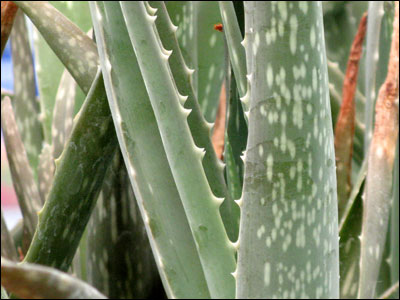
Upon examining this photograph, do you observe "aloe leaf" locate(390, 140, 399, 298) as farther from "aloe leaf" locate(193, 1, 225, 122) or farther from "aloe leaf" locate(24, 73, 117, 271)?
"aloe leaf" locate(24, 73, 117, 271)

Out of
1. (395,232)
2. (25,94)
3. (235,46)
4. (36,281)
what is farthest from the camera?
(25,94)

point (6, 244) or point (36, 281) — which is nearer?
point (36, 281)

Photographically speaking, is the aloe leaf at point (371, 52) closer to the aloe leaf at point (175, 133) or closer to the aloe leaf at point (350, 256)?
the aloe leaf at point (350, 256)

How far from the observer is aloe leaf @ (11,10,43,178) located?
62 cm

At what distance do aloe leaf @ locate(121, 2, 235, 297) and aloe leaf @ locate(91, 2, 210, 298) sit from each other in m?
0.01

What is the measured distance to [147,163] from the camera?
10.8 inches

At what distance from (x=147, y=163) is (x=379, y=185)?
0.54ft

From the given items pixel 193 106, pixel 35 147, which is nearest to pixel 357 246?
pixel 193 106

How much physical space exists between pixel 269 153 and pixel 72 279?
7cm

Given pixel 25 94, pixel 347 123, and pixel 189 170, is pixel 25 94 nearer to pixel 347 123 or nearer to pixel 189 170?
pixel 347 123

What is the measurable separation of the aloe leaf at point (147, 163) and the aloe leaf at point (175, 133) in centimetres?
1

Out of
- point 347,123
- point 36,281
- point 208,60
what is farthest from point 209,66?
point 36,281

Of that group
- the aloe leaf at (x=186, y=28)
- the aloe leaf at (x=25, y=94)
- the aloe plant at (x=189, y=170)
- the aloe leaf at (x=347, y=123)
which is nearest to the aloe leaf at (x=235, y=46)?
the aloe plant at (x=189, y=170)

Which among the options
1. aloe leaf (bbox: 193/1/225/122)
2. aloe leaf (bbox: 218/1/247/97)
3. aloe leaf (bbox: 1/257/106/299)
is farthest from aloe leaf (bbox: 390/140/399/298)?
aloe leaf (bbox: 1/257/106/299)
